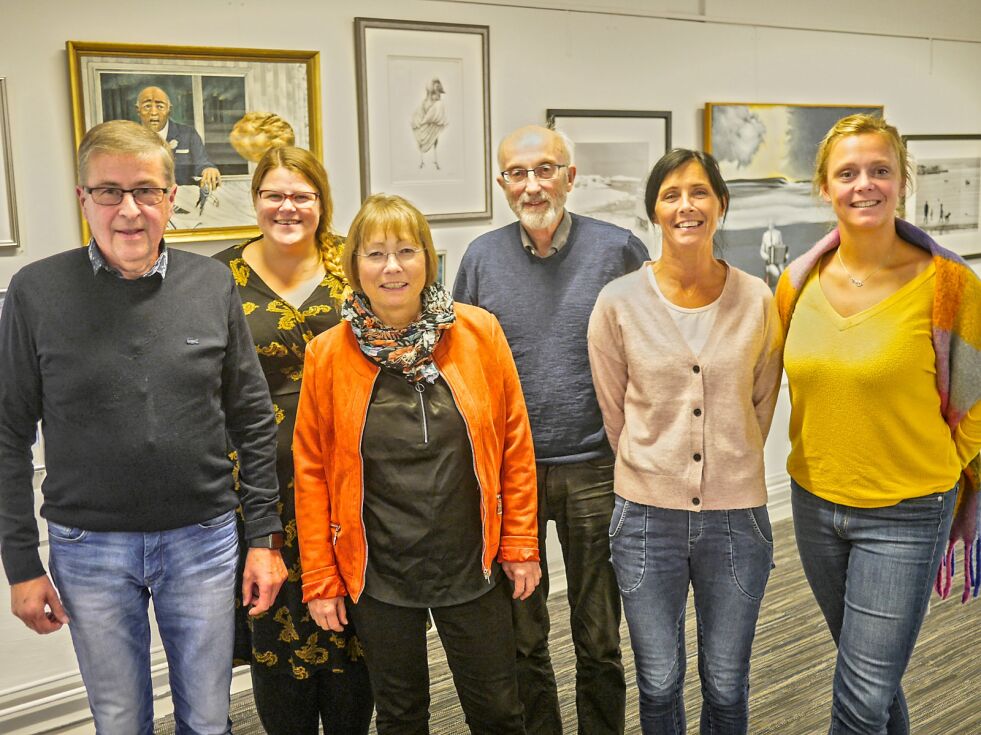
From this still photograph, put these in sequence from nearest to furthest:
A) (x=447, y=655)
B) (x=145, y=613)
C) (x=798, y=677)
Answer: (x=145, y=613), (x=447, y=655), (x=798, y=677)

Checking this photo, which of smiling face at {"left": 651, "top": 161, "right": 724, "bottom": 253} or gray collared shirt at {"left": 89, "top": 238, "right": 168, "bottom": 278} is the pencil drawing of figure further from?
gray collared shirt at {"left": 89, "top": 238, "right": 168, "bottom": 278}

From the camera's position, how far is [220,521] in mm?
1948

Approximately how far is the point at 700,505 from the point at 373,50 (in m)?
1.88

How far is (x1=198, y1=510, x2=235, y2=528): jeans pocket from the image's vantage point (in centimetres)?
192

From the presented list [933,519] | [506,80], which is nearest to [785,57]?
[506,80]

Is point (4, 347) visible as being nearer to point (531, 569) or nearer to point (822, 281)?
point (531, 569)

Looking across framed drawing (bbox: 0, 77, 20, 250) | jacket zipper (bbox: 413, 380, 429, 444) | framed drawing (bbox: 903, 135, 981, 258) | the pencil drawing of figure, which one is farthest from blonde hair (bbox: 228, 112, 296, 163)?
framed drawing (bbox: 903, 135, 981, 258)

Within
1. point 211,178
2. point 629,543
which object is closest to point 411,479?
point 629,543

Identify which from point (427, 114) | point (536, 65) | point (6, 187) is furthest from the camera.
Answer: point (536, 65)

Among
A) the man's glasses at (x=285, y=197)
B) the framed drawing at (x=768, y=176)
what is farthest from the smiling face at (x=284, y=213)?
the framed drawing at (x=768, y=176)

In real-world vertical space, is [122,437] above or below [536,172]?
below

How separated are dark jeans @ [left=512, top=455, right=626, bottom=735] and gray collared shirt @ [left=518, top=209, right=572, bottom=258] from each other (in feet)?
1.75

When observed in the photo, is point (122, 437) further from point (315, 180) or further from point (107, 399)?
point (315, 180)

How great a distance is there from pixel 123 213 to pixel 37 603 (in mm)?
781
